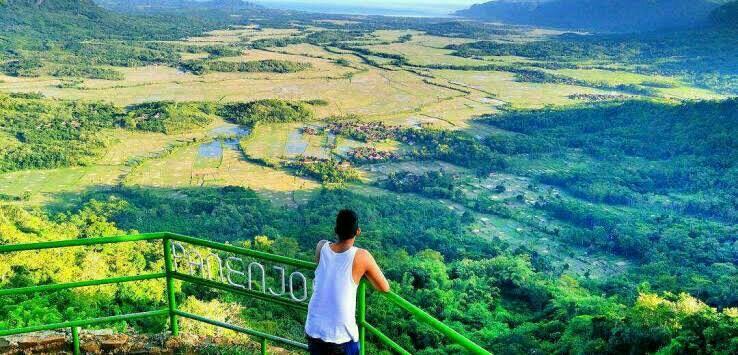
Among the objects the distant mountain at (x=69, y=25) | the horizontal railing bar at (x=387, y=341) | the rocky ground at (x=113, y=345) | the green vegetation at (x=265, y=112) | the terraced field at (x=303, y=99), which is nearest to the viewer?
the horizontal railing bar at (x=387, y=341)

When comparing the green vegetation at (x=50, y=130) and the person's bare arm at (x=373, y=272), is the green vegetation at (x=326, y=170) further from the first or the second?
the person's bare arm at (x=373, y=272)

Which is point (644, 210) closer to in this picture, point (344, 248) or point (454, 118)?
point (454, 118)

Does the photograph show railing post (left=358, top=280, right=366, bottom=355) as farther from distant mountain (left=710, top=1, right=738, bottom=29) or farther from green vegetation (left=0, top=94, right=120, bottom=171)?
distant mountain (left=710, top=1, right=738, bottom=29)

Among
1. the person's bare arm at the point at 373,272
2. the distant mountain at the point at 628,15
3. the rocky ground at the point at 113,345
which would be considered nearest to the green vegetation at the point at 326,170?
the rocky ground at the point at 113,345

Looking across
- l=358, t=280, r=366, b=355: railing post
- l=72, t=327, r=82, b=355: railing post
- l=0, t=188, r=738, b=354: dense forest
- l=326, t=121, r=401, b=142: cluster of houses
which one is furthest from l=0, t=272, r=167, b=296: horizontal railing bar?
l=326, t=121, r=401, b=142: cluster of houses

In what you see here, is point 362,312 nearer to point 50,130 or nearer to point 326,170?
point 326,170

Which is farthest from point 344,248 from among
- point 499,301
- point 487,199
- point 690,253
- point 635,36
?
point 635,36
